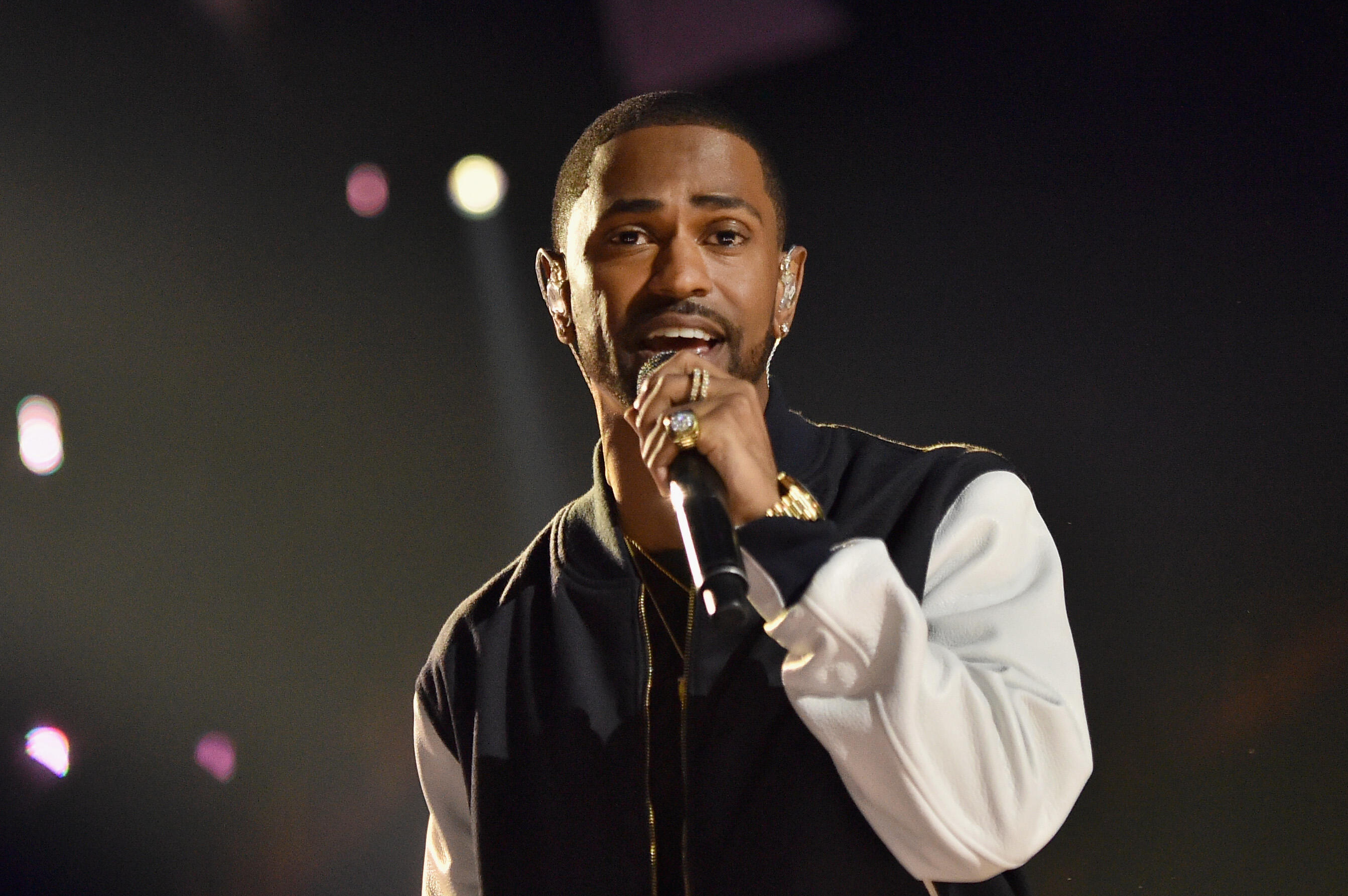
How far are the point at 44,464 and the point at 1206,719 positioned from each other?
2.05 metres

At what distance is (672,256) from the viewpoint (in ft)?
4.39

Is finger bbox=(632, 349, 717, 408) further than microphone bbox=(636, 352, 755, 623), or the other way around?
finger bbox=(632, 349, 717, 408)

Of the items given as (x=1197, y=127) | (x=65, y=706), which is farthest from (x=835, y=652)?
(x=65, y=706)

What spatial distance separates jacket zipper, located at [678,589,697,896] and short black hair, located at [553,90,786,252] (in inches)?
19.5

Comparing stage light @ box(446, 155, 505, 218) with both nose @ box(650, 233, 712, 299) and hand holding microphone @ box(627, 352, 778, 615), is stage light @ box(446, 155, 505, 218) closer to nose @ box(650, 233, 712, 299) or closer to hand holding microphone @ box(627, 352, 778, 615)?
nose @ box(650, 233, 712, 299)

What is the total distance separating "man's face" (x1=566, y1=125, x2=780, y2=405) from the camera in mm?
1332

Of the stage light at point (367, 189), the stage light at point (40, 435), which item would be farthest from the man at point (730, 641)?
the stage light at point (40, 435)

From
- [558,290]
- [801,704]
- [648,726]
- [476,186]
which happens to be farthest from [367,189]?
[801,704]

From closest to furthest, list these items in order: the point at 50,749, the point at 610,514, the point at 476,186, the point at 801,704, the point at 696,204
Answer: the point at 801,704 → the point at 696,204 → the point at 610,514 → the point at 50,749 → the point at 476,186

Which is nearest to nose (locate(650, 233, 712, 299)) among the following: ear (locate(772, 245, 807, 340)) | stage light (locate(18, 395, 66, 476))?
ear (locate(772, 245, 807, 340))

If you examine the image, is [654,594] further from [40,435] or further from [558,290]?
[40,435]

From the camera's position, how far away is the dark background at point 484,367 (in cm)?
171

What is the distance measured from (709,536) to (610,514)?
62 cm

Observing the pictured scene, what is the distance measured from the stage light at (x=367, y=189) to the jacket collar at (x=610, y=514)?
1.03 metres
